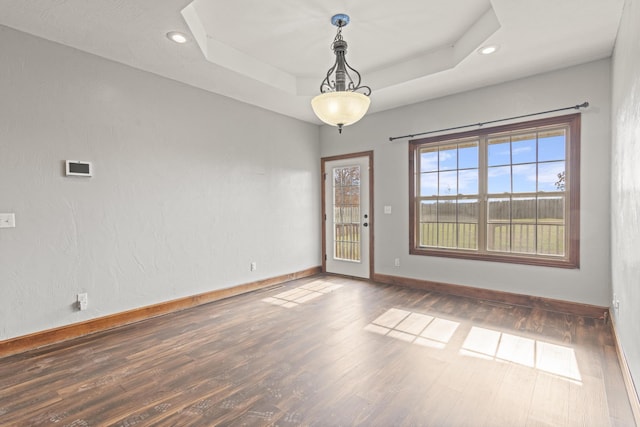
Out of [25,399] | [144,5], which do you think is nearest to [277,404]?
[25,399]

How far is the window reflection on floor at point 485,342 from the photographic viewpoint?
248 centimetres

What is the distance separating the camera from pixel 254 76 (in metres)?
3.83

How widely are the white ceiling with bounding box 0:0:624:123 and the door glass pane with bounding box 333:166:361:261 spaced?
67.9 inches

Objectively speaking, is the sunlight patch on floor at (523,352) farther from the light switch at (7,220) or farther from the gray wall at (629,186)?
the light switch at (7,220)

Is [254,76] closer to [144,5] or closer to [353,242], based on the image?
[144,5]

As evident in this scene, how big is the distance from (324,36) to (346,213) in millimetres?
3070

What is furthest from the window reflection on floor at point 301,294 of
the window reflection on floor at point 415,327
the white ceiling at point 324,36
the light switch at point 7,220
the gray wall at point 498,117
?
the white ceiling at point 324,36

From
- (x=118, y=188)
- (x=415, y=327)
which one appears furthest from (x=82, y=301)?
(x=415, y=327)

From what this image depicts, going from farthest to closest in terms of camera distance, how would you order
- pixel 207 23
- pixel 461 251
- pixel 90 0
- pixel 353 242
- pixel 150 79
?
pixel 353 242, pixel 461 251, pixel 150 79, pixel 207 23, pixel 90 0

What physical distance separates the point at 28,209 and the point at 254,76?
262cm

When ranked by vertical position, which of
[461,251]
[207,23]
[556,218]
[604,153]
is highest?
[207,23]

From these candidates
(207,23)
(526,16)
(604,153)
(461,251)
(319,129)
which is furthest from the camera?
(319,129)

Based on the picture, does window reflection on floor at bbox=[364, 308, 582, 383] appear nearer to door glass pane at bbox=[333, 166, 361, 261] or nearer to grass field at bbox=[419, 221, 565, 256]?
grass field at bbox=[419, 221, 565, 256]

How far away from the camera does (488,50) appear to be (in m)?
3.17
